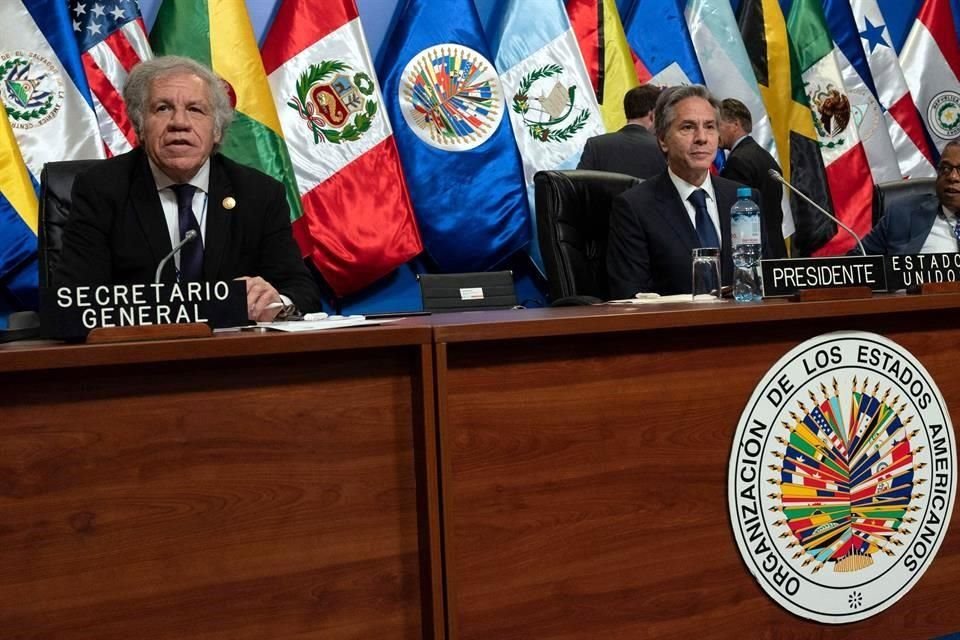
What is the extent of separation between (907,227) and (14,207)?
9.37ft

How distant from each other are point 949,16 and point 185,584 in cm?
560

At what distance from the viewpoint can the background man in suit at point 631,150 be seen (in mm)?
4148

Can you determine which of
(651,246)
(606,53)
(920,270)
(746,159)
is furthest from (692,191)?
(606,53)

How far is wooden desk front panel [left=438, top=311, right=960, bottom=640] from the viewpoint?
4.49ft

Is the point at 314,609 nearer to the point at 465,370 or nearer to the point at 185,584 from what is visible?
the point at 185,584

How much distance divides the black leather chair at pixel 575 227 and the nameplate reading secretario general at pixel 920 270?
1188 mm

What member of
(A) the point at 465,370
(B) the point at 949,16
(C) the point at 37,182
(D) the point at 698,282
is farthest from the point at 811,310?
(B) the point at 949,16

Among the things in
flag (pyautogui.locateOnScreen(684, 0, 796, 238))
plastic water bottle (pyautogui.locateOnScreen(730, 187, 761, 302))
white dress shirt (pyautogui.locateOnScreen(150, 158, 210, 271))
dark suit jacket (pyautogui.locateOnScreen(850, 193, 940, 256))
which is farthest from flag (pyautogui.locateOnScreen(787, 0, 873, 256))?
white dress shirt (pyautogui.locateOnScreen(150, 158, 210, 271))

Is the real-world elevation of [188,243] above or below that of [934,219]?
above

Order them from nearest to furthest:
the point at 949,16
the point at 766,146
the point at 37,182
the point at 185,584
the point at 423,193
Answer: the point at 185,584
the point at 37,182
the point at 423,193
the point at 766,146
the point at 949,16

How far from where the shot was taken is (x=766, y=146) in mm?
4883

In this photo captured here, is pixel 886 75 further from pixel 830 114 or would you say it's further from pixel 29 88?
pixel 29 88

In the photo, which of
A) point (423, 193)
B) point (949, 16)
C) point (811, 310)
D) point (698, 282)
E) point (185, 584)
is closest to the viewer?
point (185, 584)

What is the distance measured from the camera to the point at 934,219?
3.32m
